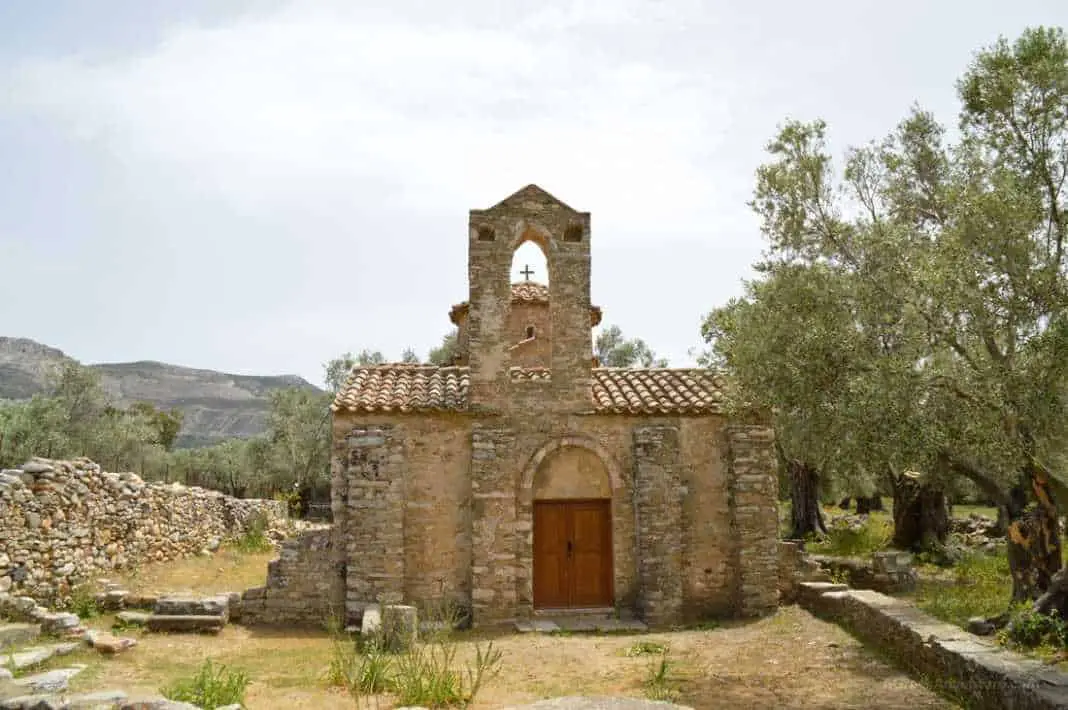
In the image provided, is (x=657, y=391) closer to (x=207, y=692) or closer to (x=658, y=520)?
(x=658, y=520)

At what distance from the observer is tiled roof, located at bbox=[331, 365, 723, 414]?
549 inches

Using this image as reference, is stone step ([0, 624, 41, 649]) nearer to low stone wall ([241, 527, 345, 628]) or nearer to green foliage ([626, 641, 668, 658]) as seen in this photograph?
low stone wall ([241, 527, 345, 628])

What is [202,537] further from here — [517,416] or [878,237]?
[878,237]

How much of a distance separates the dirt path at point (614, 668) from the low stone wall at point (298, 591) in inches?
20.4

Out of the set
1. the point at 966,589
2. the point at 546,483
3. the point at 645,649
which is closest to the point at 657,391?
the point at 546,483

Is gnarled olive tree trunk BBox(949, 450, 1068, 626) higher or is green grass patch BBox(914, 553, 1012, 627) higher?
gnarled olive tree trunk BBox(949, 450, 1068, 626)

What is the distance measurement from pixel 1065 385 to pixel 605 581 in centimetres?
804

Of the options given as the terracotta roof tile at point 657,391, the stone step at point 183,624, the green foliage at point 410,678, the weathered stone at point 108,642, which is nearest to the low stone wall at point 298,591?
the stone step at point 183,624

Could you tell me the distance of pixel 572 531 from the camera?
14.2 metres

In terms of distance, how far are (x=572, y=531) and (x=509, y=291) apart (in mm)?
4588

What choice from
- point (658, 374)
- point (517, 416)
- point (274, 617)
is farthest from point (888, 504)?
point (274, 617)

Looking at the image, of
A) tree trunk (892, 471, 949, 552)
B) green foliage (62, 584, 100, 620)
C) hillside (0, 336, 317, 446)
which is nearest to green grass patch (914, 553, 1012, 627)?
tree trunk (892, 471, 949, 552)

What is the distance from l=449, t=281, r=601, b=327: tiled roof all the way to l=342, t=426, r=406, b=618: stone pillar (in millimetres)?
7679

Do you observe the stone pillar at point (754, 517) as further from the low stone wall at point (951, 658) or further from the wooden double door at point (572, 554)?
the wooden double door at point (572, 554)
